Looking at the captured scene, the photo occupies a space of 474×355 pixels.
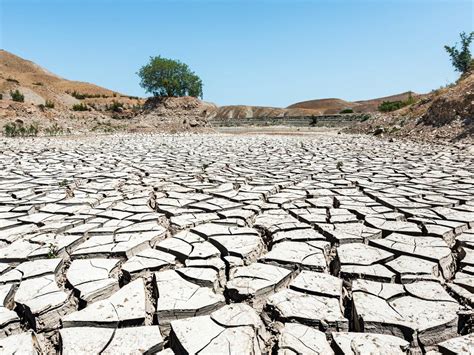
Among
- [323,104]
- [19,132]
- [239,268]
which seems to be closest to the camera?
[239,268]

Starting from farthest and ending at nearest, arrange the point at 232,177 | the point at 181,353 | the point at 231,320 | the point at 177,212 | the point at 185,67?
the point at 185,67 → the point at 232,177 → the point at 177,212 → the point at 231,320 → the point at 181,353

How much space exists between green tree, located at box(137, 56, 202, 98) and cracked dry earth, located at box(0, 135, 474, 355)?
1929cm

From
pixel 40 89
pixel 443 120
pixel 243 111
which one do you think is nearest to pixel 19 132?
pixel 40 89

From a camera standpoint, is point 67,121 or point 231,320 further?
point 67,121

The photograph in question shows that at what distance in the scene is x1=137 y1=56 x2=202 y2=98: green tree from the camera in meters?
22.6

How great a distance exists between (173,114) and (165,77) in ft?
13.4

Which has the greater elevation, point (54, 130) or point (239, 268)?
point (54, 130)

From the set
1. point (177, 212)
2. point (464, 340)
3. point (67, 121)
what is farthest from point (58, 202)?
point (67, 121)

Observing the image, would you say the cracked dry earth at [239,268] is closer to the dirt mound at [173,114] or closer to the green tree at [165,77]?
the dirt mound at [173,114]

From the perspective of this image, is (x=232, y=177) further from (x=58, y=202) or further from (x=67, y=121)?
(x=67, y=121)

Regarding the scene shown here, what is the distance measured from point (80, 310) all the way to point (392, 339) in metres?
1.39

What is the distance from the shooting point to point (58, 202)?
351 cm

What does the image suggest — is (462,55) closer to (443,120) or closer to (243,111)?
(443,120)

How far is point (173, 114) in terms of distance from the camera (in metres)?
20.1
